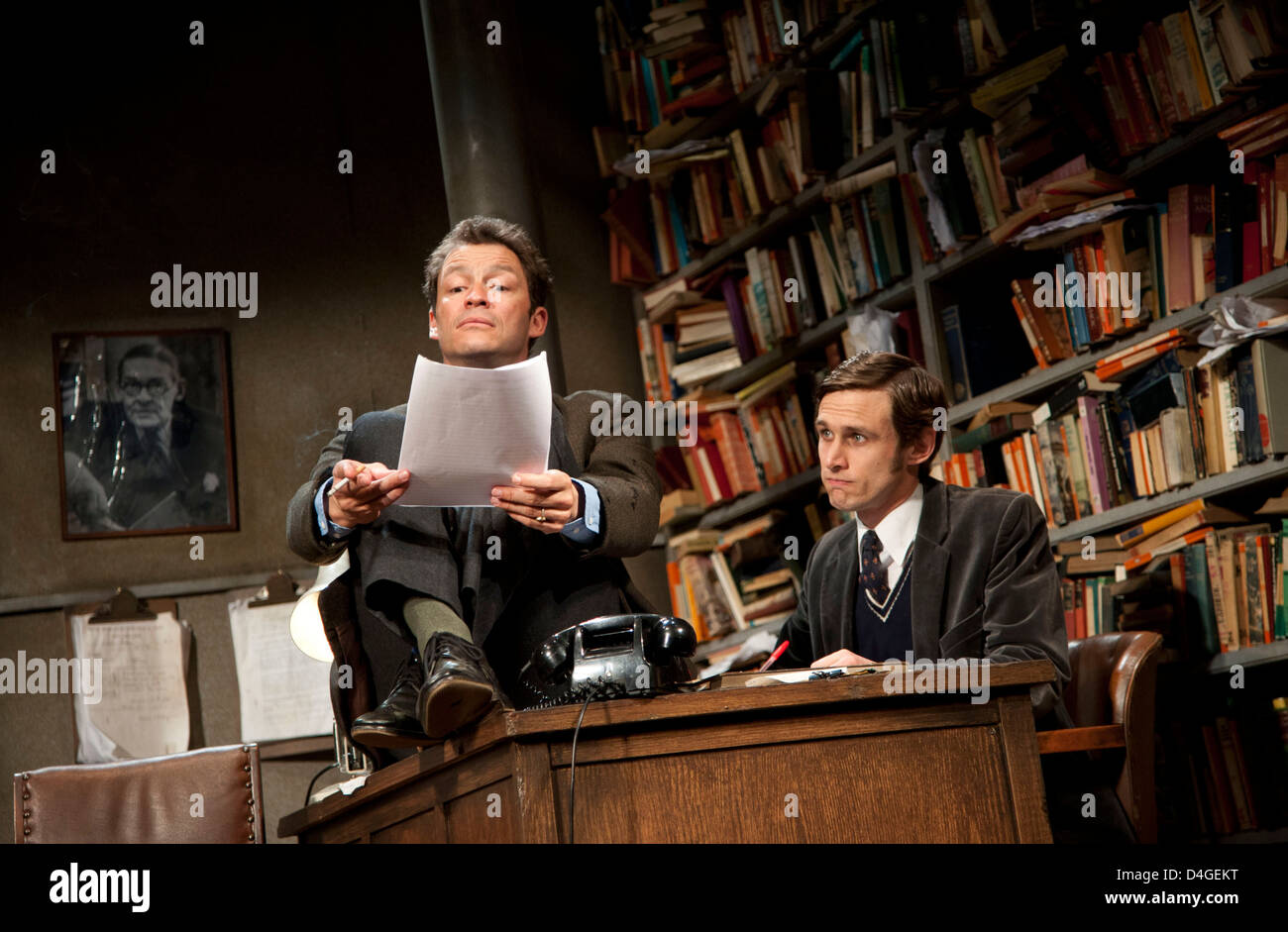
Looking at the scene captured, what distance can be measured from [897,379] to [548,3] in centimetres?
349

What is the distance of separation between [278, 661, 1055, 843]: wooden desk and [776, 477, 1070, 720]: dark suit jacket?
2.05 ft

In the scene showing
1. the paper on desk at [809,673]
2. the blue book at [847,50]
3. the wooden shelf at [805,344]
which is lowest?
the paper on desk at [809,673]

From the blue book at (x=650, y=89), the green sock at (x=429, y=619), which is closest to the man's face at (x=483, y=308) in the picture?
the green sock at (x=429, y=619)

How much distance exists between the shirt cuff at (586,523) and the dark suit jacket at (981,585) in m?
0.65

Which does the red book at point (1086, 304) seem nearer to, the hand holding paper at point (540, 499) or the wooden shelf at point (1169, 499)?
the wooden shelf at point (1169, 499)

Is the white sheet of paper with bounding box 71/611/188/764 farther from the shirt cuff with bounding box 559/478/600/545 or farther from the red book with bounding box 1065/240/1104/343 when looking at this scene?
the red book with bounding box 1065/240/1104/343

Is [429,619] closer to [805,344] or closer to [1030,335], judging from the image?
[1030,335]

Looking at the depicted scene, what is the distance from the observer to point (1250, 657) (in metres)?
3.08

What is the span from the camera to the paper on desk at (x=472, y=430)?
1803 millimetres

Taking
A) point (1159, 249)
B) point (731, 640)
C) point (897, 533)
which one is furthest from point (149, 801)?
point (1159, 249)

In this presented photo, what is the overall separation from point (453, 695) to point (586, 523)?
0.52 meters

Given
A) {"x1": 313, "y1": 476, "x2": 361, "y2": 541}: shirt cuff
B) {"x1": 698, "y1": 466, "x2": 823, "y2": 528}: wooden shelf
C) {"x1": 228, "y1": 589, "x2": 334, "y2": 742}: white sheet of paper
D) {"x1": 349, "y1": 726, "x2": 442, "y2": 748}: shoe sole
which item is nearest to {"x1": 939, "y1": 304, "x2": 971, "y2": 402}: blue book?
{"x1": 698, "y1": 466, "x2": 823, "y2": 528}: wooden shelf

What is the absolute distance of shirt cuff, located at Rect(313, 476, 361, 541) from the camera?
79.0 inches
